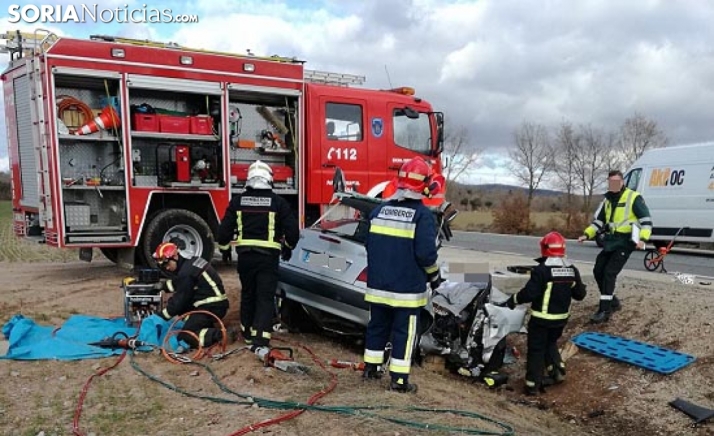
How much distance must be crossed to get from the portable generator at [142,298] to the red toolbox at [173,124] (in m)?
3.10

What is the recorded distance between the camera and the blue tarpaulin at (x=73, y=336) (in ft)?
16.9

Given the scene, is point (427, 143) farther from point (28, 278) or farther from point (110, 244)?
point (28, 278)

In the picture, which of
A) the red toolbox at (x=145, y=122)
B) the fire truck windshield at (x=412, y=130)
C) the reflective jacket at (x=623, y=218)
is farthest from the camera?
the fire truck windshield at (x=412, y=130)

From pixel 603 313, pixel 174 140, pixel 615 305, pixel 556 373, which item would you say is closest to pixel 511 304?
pixel 556 373

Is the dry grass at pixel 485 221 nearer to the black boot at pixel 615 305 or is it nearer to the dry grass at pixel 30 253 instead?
the dry grass at pixel 30 253

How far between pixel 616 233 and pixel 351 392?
390 centimetres

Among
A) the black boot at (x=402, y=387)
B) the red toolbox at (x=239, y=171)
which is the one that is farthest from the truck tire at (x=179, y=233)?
the black boot at (x=402, y=387)

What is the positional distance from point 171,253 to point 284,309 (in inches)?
52.2

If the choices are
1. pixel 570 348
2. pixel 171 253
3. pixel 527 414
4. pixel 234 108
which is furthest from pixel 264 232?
pixel 234 108

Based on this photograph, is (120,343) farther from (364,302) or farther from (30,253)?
(30,253)

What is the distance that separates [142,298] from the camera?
19.8ft

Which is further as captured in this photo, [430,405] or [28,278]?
[28,278]

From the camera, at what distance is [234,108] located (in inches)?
366

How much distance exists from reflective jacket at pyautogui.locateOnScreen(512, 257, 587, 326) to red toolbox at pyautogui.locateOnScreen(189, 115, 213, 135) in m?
5.45
